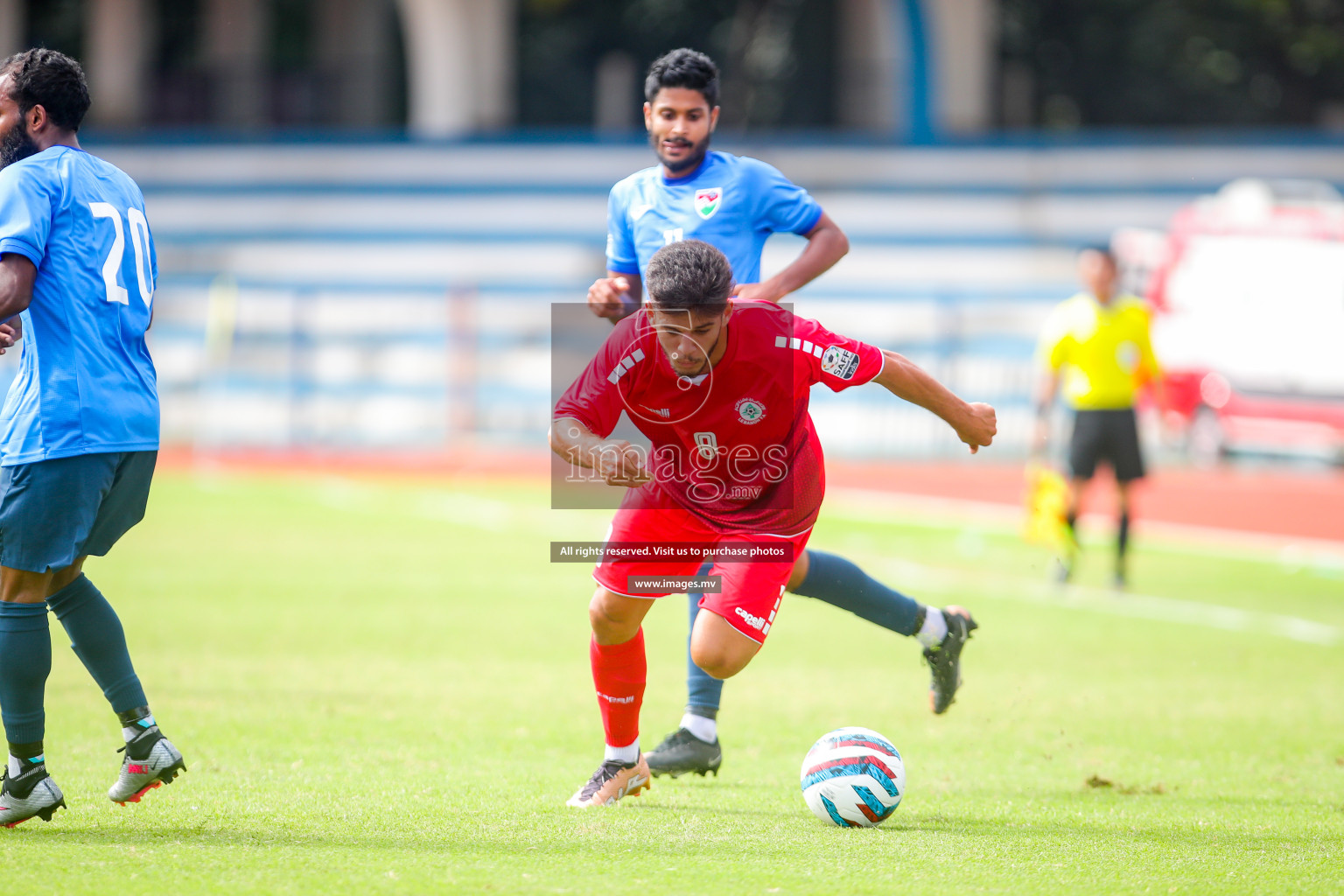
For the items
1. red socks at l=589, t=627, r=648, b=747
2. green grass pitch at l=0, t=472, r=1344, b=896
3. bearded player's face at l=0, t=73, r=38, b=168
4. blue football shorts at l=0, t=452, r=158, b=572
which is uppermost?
bearded player's face at l=0, t=73, r=38, b=168

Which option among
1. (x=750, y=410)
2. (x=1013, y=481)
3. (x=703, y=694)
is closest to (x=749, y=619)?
(x=750, y=410)

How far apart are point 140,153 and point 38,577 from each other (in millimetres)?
25783

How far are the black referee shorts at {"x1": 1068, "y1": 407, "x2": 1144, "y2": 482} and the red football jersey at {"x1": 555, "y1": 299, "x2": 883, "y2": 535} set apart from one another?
21.5 ft

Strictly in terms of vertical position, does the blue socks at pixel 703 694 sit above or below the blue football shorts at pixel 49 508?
below

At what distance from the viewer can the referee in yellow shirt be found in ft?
36.4

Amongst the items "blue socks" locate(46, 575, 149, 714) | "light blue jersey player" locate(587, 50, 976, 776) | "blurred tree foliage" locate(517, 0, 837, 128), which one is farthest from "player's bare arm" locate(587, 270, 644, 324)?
"blurred tree foliage" locate(517, 0, 837, 128)

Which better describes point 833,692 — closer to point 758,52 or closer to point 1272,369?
point 1272,369

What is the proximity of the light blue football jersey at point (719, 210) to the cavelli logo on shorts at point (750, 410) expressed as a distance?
2.83ft

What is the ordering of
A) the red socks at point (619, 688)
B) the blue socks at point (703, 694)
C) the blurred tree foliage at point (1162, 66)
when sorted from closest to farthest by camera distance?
1. the red socks at point (619, 688)
2. the blue socks at point (703, 694)
3. the blurred tree foliage at point (1162, 66)

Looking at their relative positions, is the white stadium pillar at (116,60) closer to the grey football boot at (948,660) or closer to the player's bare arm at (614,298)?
the player's bare arm at (614,298)

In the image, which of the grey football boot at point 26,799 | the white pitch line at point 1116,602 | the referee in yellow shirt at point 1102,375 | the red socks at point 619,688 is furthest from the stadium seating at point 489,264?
the grey football boot at point 26,799

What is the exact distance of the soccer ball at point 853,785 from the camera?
15.5 feet

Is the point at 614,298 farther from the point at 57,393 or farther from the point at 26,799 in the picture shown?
the point at 26,799

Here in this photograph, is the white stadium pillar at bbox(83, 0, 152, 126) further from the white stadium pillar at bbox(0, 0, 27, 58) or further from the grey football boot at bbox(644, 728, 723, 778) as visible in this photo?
the grey football boot at bbox(644, 728, 723, 778)
